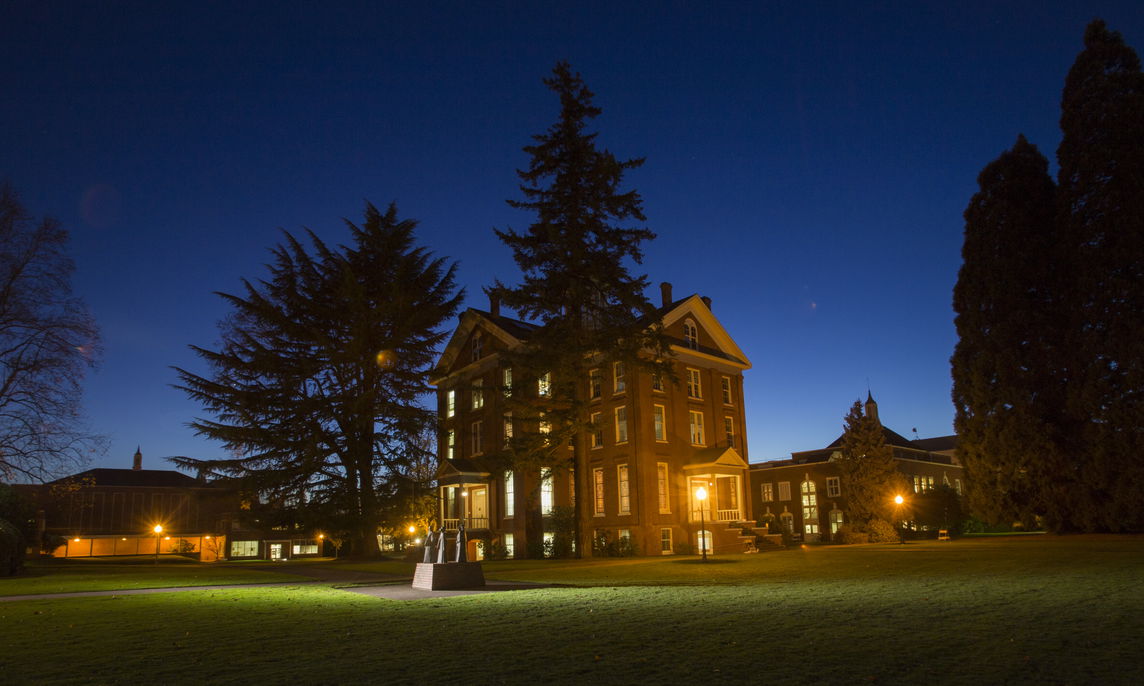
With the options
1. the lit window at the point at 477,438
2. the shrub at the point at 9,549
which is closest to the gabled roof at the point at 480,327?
the lit window at the point at 477,438

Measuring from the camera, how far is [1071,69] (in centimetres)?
3108

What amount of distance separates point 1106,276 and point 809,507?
3487 centimetres

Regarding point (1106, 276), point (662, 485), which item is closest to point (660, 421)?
point (662, 485)

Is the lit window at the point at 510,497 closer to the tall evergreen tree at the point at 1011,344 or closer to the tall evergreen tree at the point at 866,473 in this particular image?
the tall evergreen tree at the point at 866,473

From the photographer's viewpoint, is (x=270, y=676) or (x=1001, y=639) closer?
(x=270, y=676)

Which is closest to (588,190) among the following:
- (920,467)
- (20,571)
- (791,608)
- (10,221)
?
(10,221)

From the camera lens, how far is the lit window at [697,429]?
37.7 metres

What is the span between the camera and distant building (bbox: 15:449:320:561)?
66812 millimetres

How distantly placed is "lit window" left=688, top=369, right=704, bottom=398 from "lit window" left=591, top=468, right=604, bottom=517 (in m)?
6.18

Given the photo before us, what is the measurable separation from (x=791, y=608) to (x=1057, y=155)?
29.6m

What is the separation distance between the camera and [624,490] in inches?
1371

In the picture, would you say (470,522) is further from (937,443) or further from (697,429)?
(937,443)

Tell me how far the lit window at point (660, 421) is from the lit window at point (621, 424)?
1.43 metres

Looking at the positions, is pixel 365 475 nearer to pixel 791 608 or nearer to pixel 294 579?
pixel 294 579
